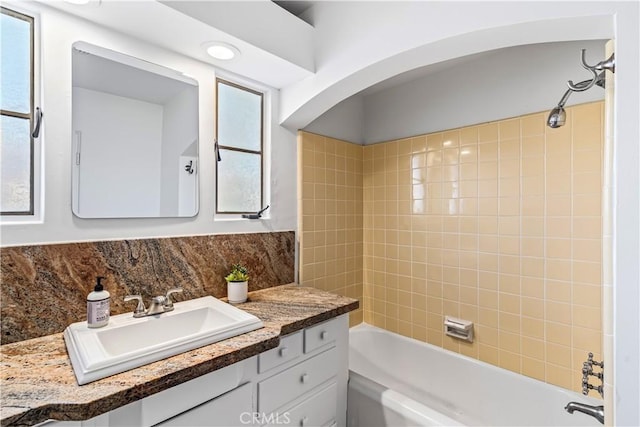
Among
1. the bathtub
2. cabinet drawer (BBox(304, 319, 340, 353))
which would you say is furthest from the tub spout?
cabinet drawer (BBox(304, 319, 340, 353))

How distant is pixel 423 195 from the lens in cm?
226

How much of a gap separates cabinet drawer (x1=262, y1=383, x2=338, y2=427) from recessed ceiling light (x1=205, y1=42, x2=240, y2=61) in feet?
5.71

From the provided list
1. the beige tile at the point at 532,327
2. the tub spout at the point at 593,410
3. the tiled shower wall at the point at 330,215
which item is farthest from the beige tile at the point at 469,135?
the tub spout at the point at 593,410

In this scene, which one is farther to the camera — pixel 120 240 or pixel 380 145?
pixel 380 145

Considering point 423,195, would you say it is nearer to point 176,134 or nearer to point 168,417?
point 176,134

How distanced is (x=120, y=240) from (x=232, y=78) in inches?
42.1

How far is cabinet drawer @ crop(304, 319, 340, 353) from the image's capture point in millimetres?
1444

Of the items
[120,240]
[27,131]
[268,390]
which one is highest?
[27,131]

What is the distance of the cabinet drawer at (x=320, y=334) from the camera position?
4.74ft

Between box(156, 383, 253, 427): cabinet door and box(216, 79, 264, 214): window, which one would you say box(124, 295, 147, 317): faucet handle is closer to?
box(156, 383, 253, 427): cabinet door

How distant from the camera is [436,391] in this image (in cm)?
208

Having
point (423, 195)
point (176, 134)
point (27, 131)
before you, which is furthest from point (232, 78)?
point (423, 195)

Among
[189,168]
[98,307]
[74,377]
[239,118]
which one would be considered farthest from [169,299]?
[239,118]

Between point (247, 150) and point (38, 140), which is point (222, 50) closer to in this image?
point (247, 150)
